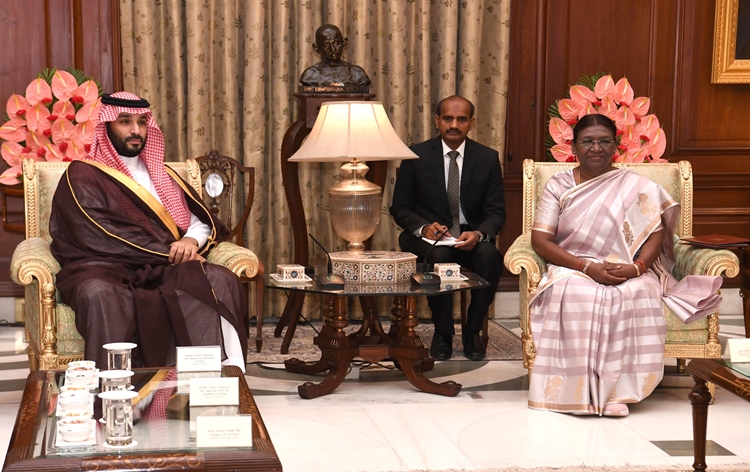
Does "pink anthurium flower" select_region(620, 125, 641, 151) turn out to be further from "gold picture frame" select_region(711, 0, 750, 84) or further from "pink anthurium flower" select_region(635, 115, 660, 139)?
"gold picture frame" select_region(711, 0, 750, 84)

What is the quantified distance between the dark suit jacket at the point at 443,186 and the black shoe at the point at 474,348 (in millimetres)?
680

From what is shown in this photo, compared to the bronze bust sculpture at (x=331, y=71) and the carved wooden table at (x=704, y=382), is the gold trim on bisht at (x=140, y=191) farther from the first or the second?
the carved wooden table at (x=704, y=382)

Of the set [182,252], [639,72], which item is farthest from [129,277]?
[639,72]

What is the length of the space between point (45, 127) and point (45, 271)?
1.46 metres

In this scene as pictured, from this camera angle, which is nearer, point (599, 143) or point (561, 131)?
point (599, 143)

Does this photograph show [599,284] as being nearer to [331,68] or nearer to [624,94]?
[624,94]

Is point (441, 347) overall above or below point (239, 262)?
below

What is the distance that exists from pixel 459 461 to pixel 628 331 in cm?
116

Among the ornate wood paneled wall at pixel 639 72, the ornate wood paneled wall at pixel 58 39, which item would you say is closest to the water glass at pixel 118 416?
the ornate wood paneled wall at pixel 58 39

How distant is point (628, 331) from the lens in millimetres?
4328

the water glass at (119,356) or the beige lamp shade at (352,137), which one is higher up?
the beige lamp shade at (352,137)

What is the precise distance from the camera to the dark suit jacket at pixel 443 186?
5809 mm

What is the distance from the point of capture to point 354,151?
461 cm

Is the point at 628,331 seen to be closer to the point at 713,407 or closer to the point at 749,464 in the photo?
the point at 713,407
